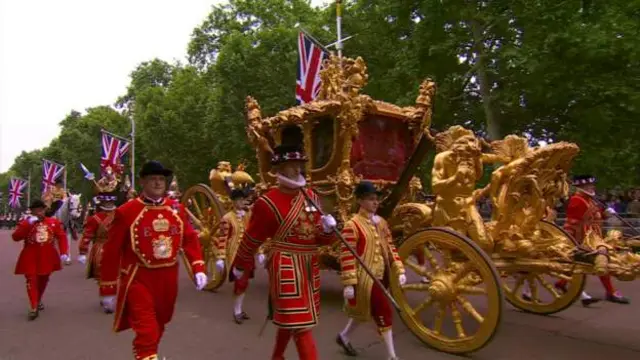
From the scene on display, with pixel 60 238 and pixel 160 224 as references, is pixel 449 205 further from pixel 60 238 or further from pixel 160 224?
pixel 60 238

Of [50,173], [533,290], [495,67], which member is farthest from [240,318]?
[50,173]

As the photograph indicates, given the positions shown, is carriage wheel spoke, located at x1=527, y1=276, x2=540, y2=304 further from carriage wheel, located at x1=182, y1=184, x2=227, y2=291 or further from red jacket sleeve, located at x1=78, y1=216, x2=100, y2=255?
red jacket sleeve, located at x1=78, y1=216, x2=100, y2=255

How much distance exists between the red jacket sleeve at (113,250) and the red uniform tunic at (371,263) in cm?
178

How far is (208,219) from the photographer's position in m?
9.28

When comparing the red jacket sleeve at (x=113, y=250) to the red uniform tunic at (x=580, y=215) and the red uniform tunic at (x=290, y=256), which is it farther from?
the red uniform tunic at (x=580, y=215)

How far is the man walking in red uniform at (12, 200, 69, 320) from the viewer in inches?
281

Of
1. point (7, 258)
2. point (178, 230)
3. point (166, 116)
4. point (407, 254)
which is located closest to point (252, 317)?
point (407, 254)

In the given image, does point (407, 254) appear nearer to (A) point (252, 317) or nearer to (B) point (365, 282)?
(B) point (365, 282)

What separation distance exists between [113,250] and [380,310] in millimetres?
2278

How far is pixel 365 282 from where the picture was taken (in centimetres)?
482

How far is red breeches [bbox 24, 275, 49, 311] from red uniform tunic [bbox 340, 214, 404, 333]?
179 inches

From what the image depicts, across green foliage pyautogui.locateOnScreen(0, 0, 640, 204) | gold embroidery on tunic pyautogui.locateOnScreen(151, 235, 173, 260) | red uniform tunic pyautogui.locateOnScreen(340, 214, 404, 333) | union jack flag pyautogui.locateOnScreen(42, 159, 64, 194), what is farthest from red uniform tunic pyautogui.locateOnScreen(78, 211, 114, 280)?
union jack flag pyautogui.locateOnScreen(42, 159, 64, 194)

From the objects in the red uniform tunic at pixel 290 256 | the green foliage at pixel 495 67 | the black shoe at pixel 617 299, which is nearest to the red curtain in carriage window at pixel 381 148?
the black shoe at pixel 617 299

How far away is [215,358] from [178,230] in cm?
162
